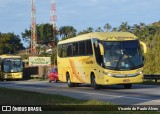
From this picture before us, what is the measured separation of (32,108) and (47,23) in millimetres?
123090

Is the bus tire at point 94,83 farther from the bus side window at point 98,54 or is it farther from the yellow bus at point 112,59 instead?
the bus side window at point 98,54

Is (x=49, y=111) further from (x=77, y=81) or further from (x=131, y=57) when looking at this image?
(x=77, y=81)

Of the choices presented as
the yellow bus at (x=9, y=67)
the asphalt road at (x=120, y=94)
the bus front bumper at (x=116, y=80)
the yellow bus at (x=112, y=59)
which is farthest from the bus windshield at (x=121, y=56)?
the yellow bus at (x=9, y=67)

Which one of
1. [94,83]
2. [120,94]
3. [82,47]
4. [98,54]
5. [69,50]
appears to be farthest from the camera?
[69,50]

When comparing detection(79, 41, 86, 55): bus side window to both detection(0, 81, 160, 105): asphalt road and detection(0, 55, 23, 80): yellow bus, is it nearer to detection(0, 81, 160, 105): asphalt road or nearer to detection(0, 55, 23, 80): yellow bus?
detection(0, 81, 160, 105): asphalt road

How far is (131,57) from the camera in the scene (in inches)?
1075

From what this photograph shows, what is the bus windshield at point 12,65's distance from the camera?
5859cm

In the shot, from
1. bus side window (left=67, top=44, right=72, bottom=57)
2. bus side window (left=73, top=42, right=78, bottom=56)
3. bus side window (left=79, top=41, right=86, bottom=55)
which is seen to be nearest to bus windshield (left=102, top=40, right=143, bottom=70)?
bus side window (left=79, top=41, right=86, bottom=55)

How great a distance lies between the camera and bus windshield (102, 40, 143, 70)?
1064 inches

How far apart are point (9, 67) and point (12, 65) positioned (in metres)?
0.53

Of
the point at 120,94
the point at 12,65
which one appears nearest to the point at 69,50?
the point at 120,94

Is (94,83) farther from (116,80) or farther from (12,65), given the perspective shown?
(12,65)

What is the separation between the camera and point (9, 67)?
58.8 meters

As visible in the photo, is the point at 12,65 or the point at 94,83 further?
the point at 12,65
